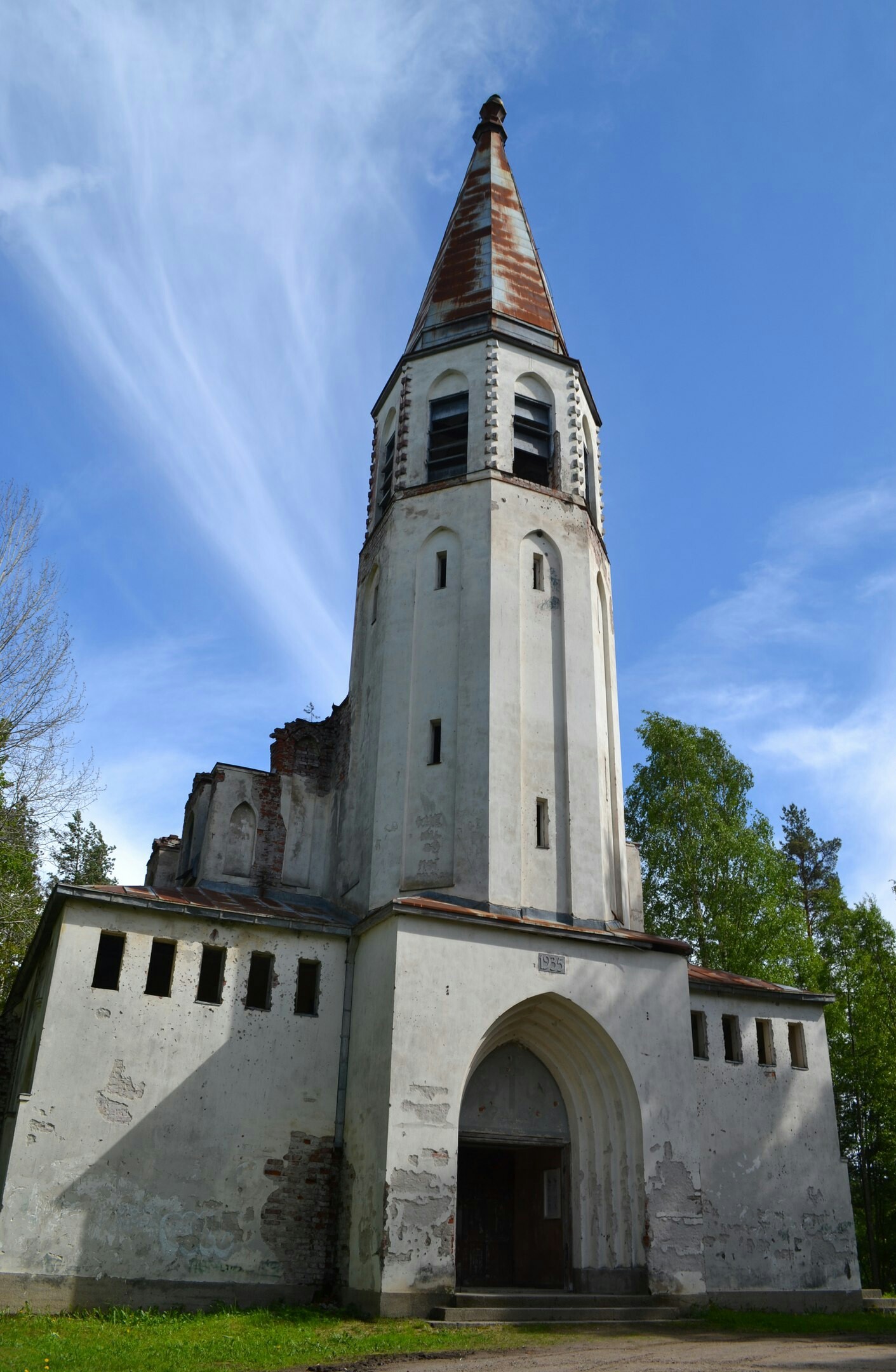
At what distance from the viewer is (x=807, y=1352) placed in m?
12.6

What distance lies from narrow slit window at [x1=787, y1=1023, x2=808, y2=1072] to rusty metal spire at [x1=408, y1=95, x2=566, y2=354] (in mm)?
15593

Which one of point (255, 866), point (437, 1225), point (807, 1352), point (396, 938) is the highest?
point (255, 866)

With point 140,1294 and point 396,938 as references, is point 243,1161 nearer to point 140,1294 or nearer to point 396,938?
point 140,1294

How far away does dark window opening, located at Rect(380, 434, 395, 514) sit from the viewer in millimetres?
23688

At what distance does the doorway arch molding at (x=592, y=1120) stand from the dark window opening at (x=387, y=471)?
38.3 ft

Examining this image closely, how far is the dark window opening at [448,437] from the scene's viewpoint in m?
22.7

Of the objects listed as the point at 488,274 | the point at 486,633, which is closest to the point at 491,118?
the point at 488,274

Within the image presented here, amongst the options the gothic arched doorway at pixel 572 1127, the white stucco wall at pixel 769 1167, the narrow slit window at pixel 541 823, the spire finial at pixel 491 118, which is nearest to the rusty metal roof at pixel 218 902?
the gothic arched doorway at pixel 572 1127

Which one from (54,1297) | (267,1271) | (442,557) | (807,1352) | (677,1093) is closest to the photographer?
(807,1352)

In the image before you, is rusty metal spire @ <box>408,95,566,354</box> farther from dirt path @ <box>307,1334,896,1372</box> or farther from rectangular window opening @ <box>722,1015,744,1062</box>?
dirt path @ <box>307,1334,896,1372</box>

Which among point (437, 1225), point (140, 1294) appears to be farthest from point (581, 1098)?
point (140, 1294)

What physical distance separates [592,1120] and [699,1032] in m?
3.36

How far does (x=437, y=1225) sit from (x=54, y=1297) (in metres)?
5.28

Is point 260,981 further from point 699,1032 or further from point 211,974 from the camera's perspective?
point 699,1032
